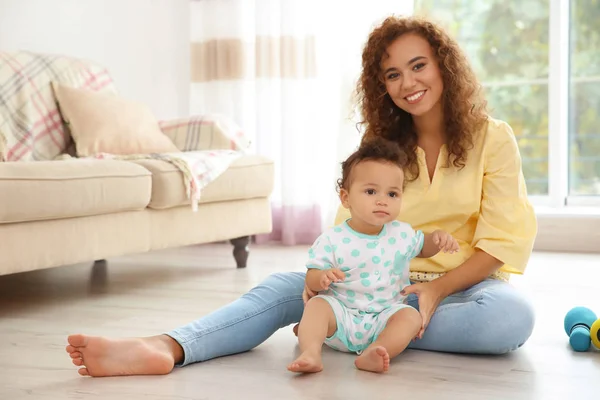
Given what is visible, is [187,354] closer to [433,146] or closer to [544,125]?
[433,146]

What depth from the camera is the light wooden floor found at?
56.7 inches

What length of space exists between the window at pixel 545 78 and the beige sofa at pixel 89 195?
1.43 m

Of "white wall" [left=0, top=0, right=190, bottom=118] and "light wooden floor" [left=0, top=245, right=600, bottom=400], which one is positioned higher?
"white wall" [left=0, top=0, right=190, bottom=118]

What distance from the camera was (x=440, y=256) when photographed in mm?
1779

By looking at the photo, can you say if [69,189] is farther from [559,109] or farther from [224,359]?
[559,109]

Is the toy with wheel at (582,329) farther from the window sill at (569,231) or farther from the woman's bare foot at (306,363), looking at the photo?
the window sill at (569,231)

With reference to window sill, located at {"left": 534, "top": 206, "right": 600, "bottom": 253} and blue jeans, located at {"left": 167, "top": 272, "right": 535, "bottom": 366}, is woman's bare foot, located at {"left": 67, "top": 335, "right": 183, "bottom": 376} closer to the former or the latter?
blue jeans, located at {"left": 167, "top": 272, "right": 535, "bottom": 366}

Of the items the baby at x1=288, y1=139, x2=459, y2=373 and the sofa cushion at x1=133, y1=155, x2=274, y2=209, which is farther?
the sofa cushion at x1=133, y1=155, x2=274, y2=209

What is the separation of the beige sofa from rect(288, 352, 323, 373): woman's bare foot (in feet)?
3.28

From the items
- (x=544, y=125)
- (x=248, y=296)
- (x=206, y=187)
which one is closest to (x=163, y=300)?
(x=206, y=187)

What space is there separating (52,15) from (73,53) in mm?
200

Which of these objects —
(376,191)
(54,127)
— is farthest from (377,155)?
(54,127)

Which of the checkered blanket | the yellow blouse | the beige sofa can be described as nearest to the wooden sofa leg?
the beige sofa

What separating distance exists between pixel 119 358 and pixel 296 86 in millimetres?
2485
